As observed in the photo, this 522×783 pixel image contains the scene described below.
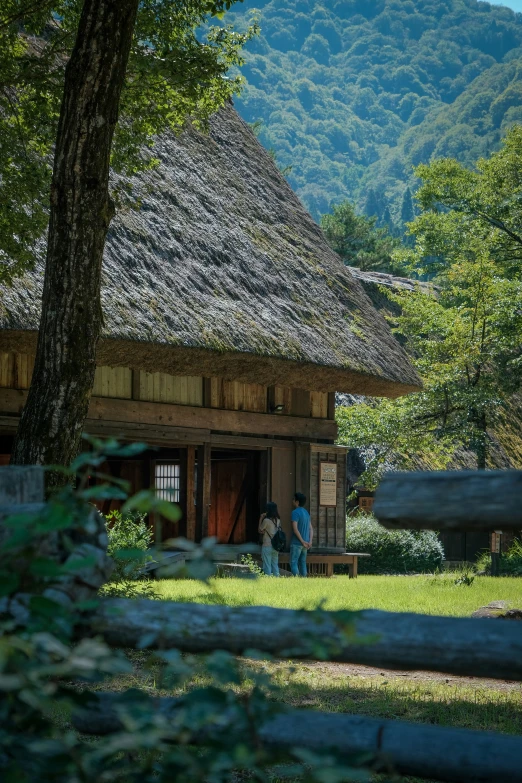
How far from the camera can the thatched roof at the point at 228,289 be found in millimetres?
10750

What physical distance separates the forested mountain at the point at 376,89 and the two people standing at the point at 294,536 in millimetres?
72779

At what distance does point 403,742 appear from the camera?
262cm

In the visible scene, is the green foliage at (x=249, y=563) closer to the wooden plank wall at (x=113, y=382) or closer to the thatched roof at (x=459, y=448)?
the wooden plank wall at (x=113, y=382)

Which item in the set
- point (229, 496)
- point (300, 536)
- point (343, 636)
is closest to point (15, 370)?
point (300, 536)

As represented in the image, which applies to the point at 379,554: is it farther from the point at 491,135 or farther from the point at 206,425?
the point at 491,135

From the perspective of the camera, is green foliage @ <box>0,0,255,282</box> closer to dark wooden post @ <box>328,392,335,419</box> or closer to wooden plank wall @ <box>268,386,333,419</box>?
wooden plank wall @ <box>268,386,333,419</box>

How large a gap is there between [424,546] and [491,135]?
72137mm

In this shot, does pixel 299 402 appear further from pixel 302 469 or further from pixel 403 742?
pixel 403 742

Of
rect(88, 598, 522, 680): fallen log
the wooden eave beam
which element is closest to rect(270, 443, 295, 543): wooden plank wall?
the wooden eave beam

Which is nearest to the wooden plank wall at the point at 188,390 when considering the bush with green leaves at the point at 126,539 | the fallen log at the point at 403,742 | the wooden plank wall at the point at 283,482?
the wooden plank wall at the point at 283,482

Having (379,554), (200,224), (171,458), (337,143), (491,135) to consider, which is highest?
(337,143)

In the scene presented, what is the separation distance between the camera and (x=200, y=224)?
13.0 m

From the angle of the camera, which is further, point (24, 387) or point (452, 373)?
point (452, 373)

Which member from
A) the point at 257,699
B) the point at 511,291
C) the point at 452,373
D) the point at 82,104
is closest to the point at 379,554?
the point at 452,373
